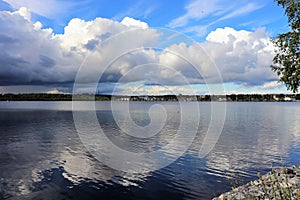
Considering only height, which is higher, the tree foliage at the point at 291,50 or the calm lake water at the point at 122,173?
the tree foliage at the point at 291,50

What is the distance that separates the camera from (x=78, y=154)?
1323 inches

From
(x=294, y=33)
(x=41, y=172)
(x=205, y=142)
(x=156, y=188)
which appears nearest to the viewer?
(x=156, y=188)

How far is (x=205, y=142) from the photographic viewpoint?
142ft

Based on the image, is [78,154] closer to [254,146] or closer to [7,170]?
[7,170]

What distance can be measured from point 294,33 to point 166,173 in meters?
17.4

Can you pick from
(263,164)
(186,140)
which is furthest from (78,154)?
(263,164)

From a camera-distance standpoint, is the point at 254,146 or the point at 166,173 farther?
the point at 254,146

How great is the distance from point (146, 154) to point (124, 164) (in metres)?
5.70

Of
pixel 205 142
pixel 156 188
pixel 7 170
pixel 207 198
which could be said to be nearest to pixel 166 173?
pixel 156 188

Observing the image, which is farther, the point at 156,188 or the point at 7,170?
the point at 7,170

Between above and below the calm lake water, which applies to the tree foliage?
above

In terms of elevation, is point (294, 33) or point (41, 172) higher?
point (294, 33)

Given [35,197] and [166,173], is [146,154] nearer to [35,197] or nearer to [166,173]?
[166,173]

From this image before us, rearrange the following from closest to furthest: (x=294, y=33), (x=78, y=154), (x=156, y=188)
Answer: (x=156, y=188), (x=294, y=33), (x=78, y=154)
